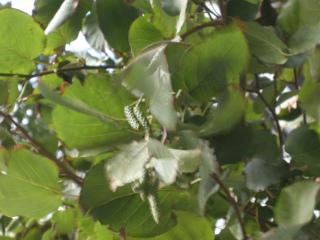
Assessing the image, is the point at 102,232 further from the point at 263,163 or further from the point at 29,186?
the point at 263,163

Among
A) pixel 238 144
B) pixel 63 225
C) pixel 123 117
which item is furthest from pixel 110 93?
pixel 63 225

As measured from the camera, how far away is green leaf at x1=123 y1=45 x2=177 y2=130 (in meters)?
0.48

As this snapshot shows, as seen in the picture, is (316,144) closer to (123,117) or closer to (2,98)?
(123,117)

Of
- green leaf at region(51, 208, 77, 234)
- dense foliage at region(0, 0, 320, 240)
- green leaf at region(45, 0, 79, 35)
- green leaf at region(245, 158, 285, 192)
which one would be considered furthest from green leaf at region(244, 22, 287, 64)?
green leaf at region(51, 208, 77, 234)

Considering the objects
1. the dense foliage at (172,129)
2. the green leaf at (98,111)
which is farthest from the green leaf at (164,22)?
the green leaf at (98,111)

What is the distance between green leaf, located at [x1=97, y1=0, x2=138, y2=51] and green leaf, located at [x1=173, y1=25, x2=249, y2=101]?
0.18 m

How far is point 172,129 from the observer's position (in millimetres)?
509

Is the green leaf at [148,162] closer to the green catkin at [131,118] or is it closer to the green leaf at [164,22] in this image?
the green catkin at [131,118]

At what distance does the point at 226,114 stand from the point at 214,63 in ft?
0.20

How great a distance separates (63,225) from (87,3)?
0.31 meters

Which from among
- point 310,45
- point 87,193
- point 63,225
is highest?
point 310,45

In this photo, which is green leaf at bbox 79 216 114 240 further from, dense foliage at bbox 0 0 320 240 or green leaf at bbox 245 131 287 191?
green leaf at bbox 245 131 287 191

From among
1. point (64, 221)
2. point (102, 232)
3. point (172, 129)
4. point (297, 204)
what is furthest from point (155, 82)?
point (64, 221)

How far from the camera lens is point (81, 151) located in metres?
0.63
